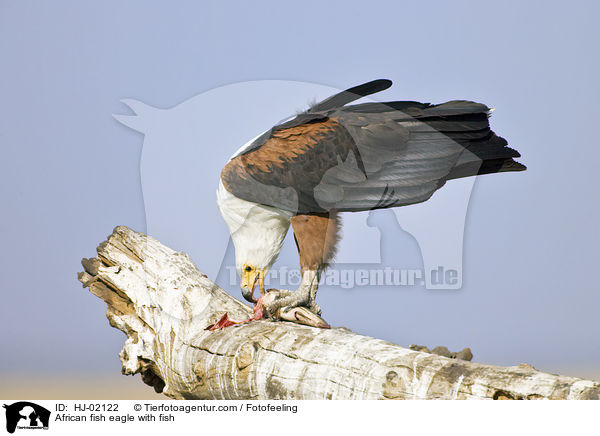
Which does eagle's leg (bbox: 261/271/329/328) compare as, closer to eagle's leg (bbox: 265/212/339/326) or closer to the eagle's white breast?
eagle's leg (bbox: 265/212/339/326)

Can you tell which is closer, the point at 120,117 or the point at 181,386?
the point at 181,386

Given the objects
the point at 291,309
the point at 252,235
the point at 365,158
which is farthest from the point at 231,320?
the point at 365,158

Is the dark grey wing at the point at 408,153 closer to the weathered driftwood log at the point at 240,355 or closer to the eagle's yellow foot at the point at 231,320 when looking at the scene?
the eagle's yellow foot at the point at 231,320

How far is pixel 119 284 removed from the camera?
4504 mm

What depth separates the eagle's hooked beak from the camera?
14.6 ft

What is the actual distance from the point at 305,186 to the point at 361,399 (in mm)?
1799

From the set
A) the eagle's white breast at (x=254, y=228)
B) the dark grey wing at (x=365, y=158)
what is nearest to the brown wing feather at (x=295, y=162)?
the dark grey wing at (x=365, y=158)

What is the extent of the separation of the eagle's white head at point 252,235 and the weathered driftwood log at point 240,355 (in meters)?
0.25

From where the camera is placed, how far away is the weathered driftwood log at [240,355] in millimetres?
2621

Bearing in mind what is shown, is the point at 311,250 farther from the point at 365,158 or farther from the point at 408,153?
the point at 408,153
